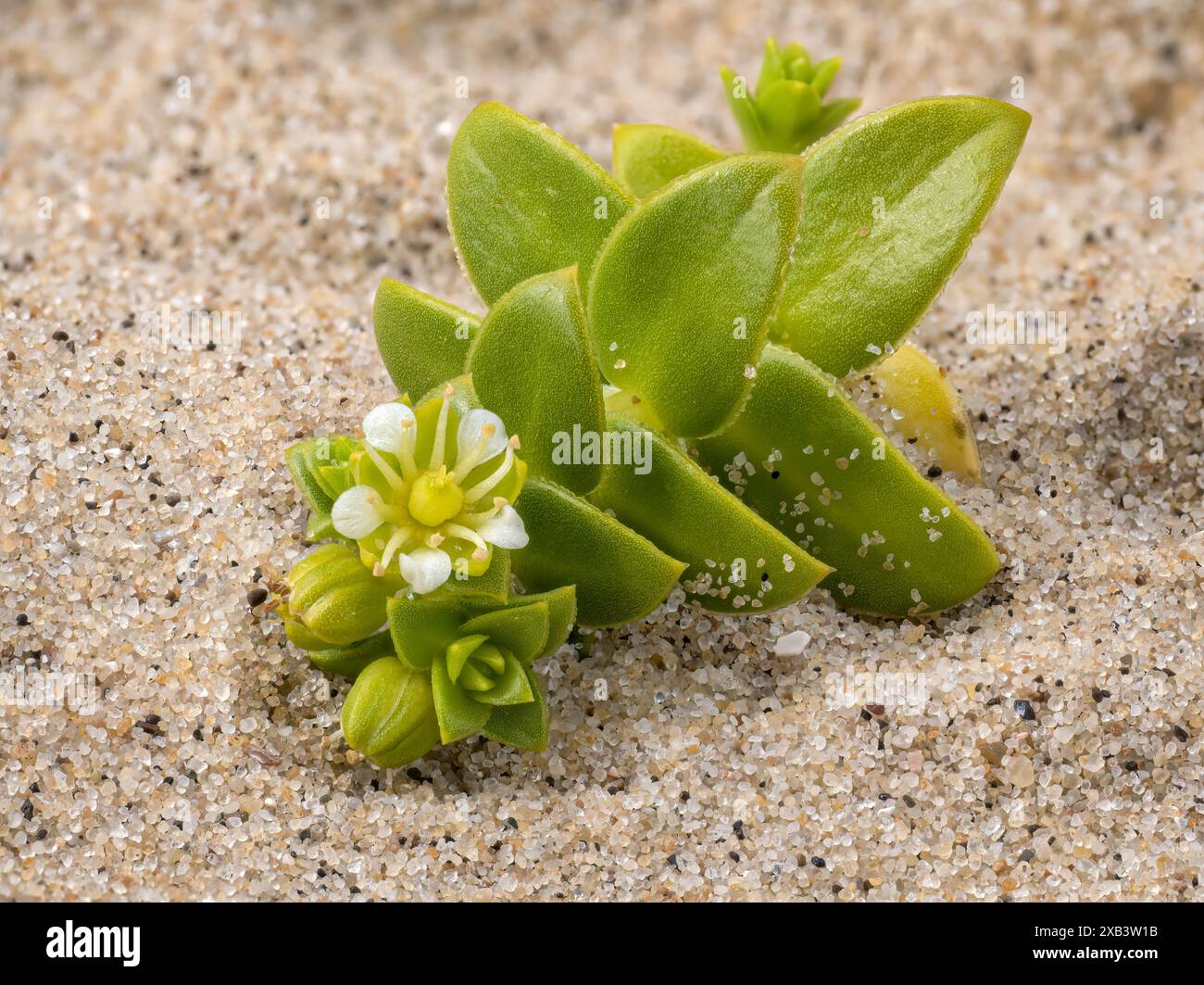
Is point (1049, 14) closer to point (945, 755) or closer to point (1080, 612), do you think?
point (1080, 612)

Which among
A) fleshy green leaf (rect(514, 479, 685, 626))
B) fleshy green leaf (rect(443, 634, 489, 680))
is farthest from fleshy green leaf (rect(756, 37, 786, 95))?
fleshy green leaf (rect(443, 634, 489, 680))

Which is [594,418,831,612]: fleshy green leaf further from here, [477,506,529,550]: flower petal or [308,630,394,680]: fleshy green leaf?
[308,630,394,680]: fleshy green leaf

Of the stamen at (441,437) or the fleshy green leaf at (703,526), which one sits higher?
the stamen at (441,437)

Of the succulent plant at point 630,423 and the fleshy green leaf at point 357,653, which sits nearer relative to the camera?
the succulent plant at point 630,423

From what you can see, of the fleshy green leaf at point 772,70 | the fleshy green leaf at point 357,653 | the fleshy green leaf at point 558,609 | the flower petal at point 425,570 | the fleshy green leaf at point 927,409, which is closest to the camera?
the flower petal at point 425,570

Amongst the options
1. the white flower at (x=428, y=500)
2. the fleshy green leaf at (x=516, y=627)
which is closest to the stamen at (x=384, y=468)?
the white flower at (x=428, y=500)

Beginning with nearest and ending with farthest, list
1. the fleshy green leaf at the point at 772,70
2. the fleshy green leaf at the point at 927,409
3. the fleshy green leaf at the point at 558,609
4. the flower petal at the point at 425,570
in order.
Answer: the flower petal at the point at 425,570, the fleshy green leaf at the point at 558,609, the fleshy green leaf at the point at 927,409, the fleshy green leaf at the point at 772,70

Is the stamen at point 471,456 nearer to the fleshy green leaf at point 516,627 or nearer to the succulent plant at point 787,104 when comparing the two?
the fleshy green leaf at point 516,627
